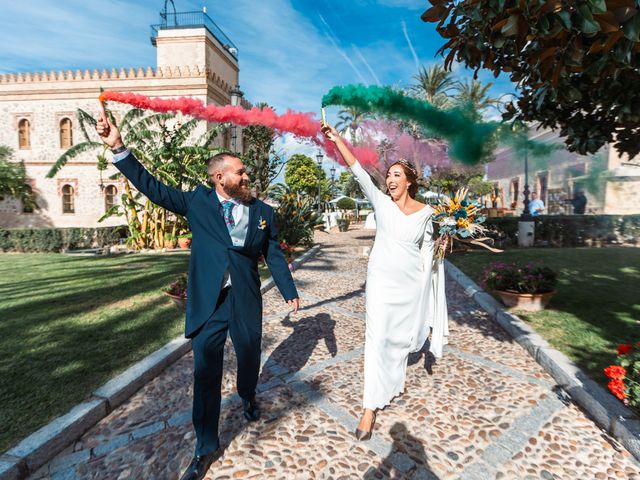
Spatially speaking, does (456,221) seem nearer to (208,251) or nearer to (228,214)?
(228,214)

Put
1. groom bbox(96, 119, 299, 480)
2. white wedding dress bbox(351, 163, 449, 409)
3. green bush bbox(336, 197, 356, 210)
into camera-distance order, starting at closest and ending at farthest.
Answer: groom bbox(96, 119, 299, 480) < white wedding dress bbox(351, 163, 449, 409) < green bush bbox(336, 197, 356, 210)

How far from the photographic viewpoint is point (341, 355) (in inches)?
187

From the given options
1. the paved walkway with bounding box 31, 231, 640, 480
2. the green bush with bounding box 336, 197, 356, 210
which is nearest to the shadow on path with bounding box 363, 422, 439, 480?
the paved walkway with bounding box 31, 231, 640, 480

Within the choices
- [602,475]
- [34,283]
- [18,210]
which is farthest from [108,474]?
[18,210]

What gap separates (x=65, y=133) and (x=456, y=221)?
30709 mm

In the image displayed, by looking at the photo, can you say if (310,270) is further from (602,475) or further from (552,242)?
(552,242)

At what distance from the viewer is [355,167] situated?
3.34m

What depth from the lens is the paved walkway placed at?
2672 millimetres

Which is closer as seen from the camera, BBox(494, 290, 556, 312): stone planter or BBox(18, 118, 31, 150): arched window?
BBox(494, 290, 556, 312): stone planter

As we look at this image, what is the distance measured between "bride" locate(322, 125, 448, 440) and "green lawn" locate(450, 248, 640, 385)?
2.20 metres

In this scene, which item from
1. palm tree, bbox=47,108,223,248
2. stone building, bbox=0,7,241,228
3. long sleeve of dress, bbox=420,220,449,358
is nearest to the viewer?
long sleeve of dress, bbox=420,220,449,358

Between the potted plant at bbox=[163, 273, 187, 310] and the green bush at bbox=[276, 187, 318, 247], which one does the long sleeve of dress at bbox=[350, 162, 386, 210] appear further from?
the green bush at bbox=[276, 187, 318, 247]

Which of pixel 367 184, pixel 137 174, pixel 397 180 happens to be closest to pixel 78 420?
pixel 137 174

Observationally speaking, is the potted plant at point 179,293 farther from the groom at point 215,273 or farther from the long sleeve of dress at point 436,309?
the long sleeve of dress at point 436,309
